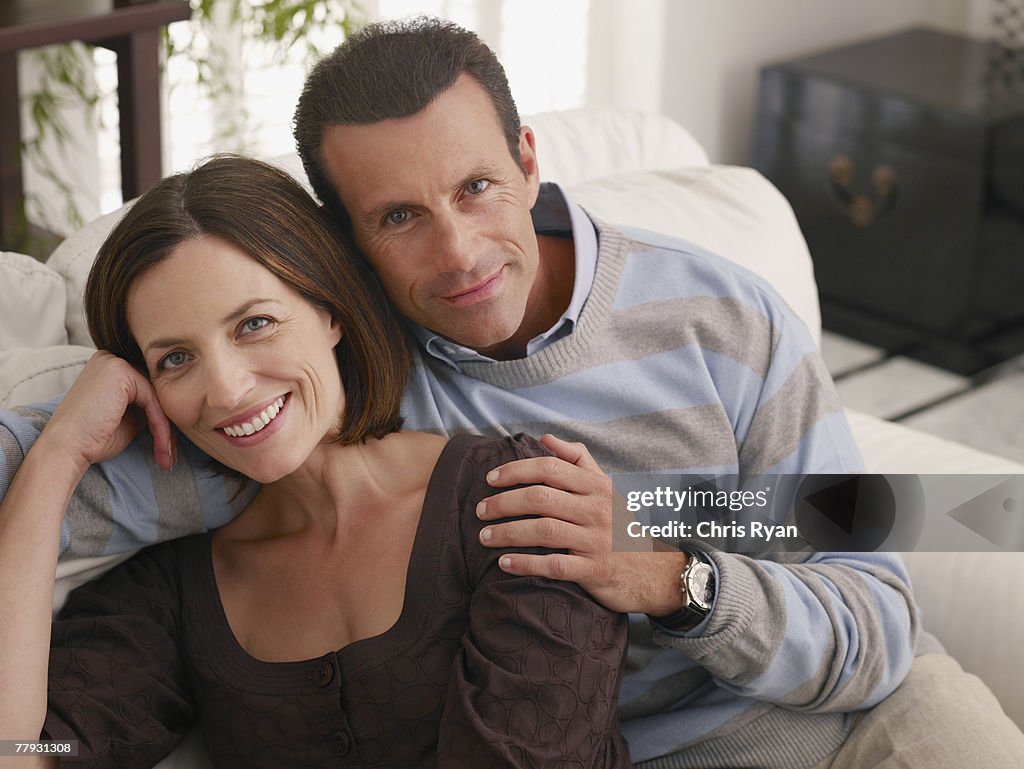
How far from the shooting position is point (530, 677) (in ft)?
3.68

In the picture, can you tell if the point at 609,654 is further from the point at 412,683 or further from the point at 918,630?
A: the point at 918,630

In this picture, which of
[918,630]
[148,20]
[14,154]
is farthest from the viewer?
[14,154]

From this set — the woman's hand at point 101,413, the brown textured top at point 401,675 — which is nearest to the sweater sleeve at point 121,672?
the brown textured top at point 401,675

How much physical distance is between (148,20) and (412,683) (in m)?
1.37

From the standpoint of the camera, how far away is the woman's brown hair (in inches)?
47.1

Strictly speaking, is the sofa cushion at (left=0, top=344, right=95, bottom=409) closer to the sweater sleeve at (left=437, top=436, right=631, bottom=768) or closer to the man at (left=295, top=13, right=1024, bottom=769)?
the man at (left=295, top=13, right=1024, bottom=769)

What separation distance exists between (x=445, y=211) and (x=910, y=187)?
7.03ft

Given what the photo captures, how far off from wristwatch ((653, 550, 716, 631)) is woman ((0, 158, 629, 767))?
0.07 metres

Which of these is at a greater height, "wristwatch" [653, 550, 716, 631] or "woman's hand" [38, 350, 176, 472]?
"woman's hand" [38, 350, 176, 472]

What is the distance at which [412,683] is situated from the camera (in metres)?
1.19

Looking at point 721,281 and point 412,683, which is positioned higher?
point 721,281

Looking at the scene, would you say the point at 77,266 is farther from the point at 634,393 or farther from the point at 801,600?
the point at 801,600

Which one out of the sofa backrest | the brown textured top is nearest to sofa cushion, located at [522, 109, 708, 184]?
the sofa backrest

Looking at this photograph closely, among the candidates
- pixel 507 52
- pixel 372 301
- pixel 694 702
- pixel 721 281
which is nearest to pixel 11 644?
pixel 372 301
